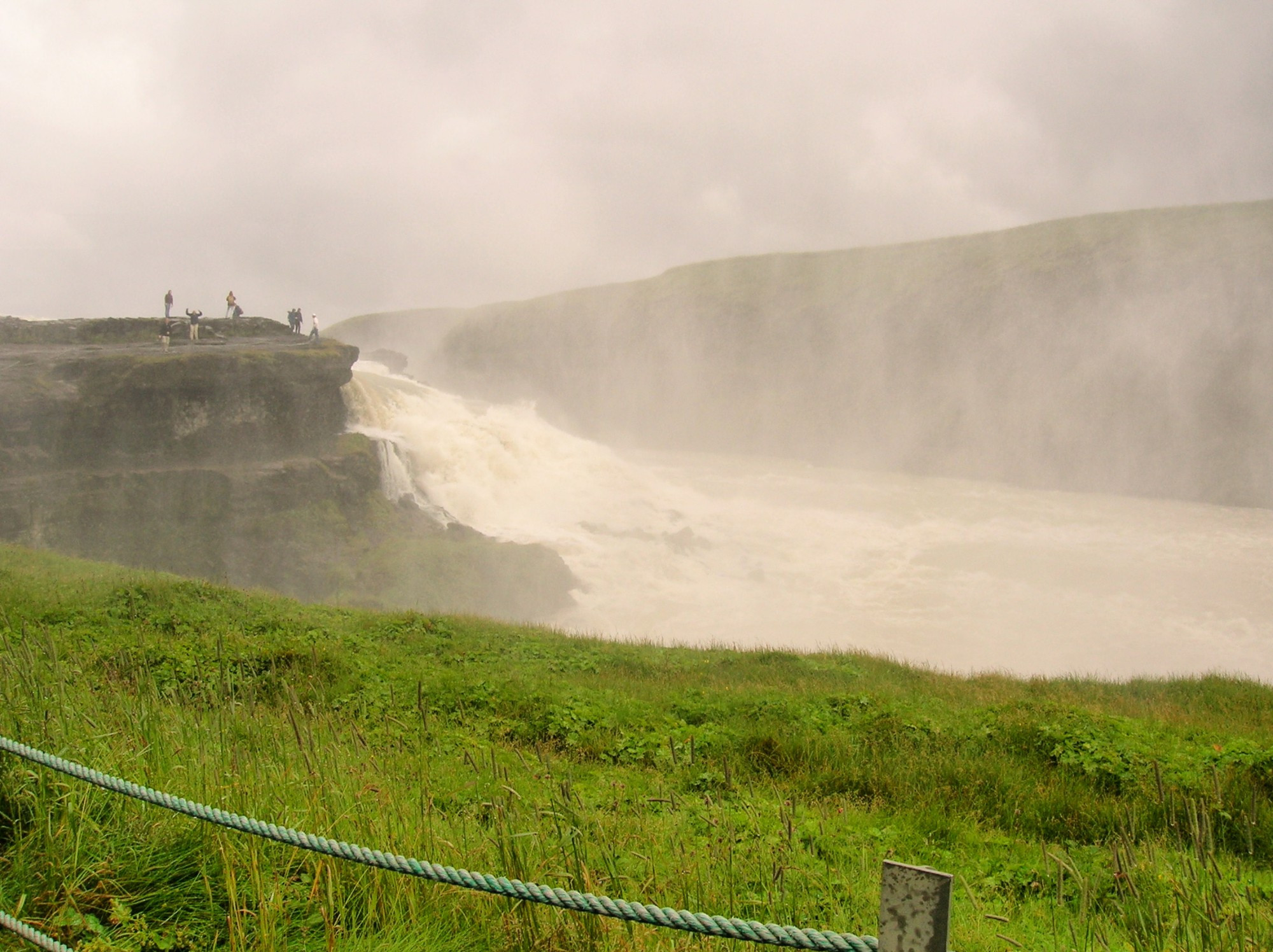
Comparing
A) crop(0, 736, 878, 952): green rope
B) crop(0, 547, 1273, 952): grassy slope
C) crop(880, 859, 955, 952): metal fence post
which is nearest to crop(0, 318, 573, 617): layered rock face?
crop(0, 547, 1273, 952): grassy slope

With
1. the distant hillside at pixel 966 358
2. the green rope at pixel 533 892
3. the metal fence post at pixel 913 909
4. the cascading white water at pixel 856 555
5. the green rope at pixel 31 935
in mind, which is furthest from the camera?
the distant hillside at pixel 966 358

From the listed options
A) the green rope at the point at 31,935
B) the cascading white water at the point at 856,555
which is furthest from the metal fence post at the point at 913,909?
the cascading white water at the point at 856,555

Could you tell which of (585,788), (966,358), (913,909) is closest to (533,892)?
(913,909)

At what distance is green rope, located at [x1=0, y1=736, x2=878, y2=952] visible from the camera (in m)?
2.01

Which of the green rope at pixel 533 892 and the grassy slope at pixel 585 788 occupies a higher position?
the green rope at pixel 533 892

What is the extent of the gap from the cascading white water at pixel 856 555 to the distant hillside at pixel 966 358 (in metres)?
7.50

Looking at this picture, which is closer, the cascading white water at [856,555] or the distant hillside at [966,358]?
the cascading white water at [856,555]

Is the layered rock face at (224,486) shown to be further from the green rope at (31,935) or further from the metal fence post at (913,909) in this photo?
the metal fence post at (913,909)

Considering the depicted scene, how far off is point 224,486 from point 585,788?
26.6 metres

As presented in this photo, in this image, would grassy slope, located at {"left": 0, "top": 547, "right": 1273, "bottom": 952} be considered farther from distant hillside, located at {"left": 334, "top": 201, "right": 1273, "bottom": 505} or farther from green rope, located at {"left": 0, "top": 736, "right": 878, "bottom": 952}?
distant hillside, located at {"left": 334, "top": 201, "right": 1273, "bottom": 505}

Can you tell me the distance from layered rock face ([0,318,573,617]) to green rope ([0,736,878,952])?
920 inches

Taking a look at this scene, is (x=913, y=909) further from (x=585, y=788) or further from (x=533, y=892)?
(x=585, y=788)

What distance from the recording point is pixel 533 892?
2305 millimetres

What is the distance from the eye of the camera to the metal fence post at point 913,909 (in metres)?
1.81
